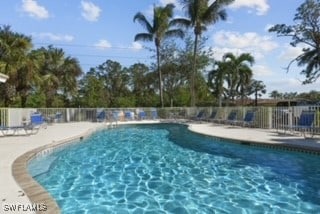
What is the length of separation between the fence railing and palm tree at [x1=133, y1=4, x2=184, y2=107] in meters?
3.93

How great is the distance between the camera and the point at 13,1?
55.4 ft

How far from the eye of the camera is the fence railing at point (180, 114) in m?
14.8

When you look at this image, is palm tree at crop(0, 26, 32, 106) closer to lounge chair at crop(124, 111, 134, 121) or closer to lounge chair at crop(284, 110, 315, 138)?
lounge chair at crop(124, 111, 134, 121)

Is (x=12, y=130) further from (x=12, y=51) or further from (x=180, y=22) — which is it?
(x=180, y=22)

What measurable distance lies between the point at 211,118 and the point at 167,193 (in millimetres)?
16367

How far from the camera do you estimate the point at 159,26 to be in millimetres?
30891

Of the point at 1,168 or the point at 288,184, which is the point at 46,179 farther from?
the point at 288,184

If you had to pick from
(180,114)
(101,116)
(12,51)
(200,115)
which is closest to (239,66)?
(180,114)

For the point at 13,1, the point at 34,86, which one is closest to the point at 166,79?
the point at 34,86

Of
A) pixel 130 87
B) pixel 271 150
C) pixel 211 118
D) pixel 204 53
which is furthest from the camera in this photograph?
pixel 130 87

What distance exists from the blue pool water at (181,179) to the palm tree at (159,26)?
20.3 meters

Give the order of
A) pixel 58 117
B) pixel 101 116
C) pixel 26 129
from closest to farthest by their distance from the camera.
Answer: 1. pixel 26 129
2. pixel 58 117
3. pixel 101 116

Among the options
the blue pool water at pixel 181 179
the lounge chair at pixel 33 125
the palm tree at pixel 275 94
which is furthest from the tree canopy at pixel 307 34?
the palm tree at pixel 275 94

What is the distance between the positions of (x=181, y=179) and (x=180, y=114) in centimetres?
2020
